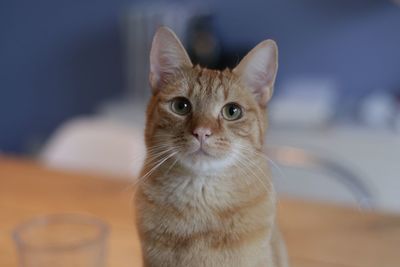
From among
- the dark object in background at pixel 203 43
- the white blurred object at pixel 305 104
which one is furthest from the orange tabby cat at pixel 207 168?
the dark object in background at pixel 203 43

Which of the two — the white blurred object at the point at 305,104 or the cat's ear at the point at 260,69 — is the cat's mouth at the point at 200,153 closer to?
the cat's ear at the point at 260,69

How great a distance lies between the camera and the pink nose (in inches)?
26.3

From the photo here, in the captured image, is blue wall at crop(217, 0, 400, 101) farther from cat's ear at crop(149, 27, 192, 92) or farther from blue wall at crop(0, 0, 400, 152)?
cat's ear at crop(149, 27, 192, 92)

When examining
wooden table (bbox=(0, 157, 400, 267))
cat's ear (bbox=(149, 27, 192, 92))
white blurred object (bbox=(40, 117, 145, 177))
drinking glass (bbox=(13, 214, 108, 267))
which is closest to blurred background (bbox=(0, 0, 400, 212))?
white blurred object (bbox=(40, 117, 145, 177))

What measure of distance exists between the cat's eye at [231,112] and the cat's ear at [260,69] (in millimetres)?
37

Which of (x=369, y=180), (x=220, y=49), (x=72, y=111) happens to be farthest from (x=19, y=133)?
(x=369, y=180)

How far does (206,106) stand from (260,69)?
0.08m

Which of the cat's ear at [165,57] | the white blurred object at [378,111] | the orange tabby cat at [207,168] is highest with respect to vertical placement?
the white blurred object at [378,111]

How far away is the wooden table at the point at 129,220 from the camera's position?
1022 mm

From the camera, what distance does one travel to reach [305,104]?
230 centimetres

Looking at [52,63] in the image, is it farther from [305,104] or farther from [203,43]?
[305,104]

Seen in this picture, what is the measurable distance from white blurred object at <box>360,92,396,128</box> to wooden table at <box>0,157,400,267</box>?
3.56 feet

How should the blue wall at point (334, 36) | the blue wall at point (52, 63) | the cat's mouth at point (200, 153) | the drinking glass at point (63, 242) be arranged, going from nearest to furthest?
the cat's mouth at point (200, 153) → the drinking glass at point (63, 242) → the blue wall at point (334, 36) → the blue wall at point (52, 63)

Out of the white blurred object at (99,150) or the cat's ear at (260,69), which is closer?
the cat's ear at (260,69)
